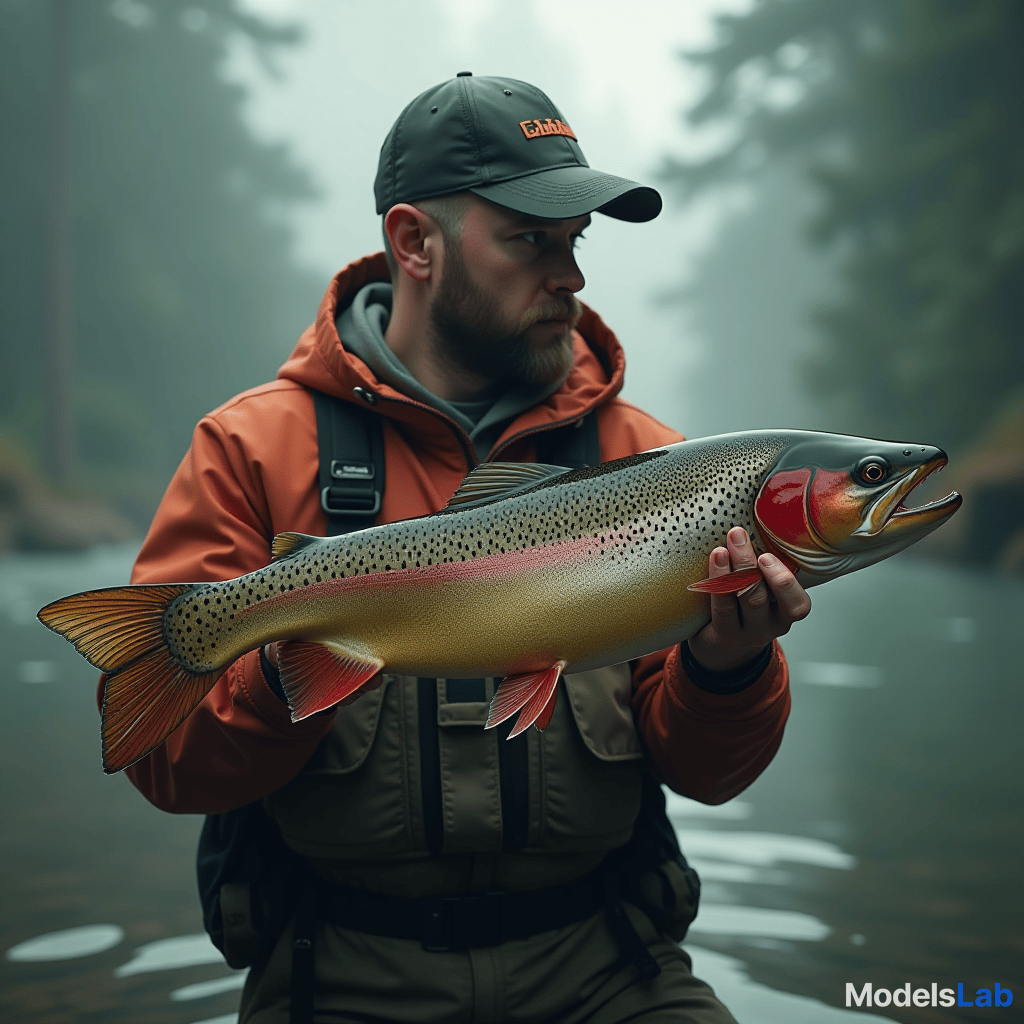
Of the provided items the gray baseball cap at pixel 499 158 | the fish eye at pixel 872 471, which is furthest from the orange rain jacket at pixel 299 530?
the fish eye at pixel 872 471

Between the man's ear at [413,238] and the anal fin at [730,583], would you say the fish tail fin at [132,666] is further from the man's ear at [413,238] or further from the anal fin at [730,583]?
the man's ear at [413,238]

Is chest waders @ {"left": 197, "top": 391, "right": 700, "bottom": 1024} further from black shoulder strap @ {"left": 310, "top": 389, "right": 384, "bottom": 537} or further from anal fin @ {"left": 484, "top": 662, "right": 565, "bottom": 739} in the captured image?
Result: anal fin @ {"left": 484, "top": 662, "right": 565, "bottom": 739}

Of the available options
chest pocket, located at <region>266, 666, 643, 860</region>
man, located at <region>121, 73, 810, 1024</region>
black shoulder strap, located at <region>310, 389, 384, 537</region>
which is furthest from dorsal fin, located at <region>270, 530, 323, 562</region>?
chest pocket, located at <region>266, 666, 643, 860</region>

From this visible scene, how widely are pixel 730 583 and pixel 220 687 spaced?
126 cm

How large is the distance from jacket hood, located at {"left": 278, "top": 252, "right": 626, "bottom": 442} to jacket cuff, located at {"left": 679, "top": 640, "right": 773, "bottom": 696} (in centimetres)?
76

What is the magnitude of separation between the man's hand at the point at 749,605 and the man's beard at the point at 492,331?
37.1 inches

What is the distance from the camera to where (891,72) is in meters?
30.6

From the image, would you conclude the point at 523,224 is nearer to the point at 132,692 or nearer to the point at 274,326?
the point at 132,692

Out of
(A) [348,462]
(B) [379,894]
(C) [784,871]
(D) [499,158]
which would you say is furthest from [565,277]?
(C) [784,871]

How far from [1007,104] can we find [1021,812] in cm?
2466

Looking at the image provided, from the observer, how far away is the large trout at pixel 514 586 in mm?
2398

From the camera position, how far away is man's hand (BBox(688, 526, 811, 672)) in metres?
2.39

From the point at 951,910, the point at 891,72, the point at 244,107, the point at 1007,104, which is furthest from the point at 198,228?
the point at 951,910

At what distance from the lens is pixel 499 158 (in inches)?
124
